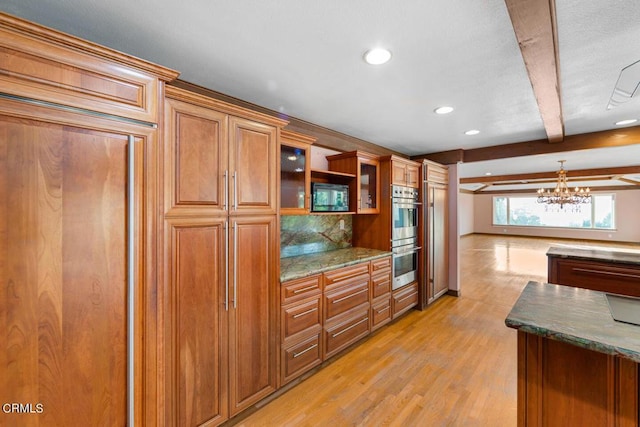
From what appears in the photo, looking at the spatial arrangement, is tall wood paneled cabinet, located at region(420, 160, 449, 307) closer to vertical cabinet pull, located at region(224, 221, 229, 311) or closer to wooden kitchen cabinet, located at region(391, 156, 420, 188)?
wooden kitchen cabinet, located at region(391, 156, 420, 188)

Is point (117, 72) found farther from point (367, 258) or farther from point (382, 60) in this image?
point (367, 258)

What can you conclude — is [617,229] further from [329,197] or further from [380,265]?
[329,197]

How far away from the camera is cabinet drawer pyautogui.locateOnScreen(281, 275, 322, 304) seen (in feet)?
6.89

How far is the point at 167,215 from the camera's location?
4.83 ft

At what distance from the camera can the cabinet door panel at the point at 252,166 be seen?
177cm

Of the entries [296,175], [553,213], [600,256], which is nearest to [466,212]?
[553,213]

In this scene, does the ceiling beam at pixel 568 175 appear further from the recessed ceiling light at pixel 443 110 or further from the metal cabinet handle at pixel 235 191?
the metal cabinet handle at pixel 235 191

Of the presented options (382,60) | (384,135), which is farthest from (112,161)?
(384,135)

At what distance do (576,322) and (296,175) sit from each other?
6.99 ft

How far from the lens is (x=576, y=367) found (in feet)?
3.71

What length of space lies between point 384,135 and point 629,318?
280 centimetres

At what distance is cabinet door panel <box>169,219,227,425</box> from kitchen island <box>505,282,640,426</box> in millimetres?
1634

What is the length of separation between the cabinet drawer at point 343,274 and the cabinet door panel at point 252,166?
0.90 meters

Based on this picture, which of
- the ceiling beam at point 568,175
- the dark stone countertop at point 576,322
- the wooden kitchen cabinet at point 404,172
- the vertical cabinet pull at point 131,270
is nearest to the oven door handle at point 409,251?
the wooden kitchen cabinet at point 404,172
